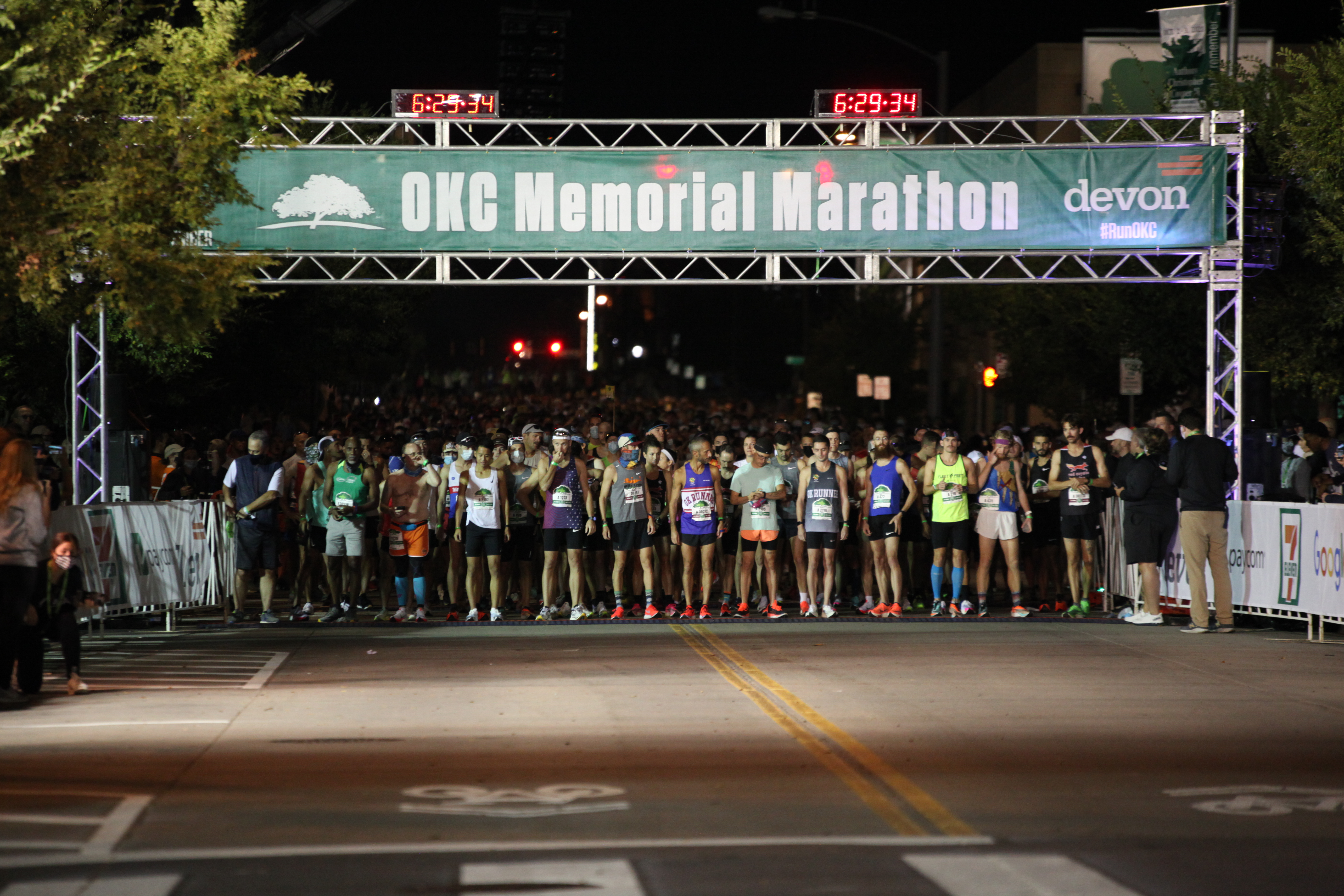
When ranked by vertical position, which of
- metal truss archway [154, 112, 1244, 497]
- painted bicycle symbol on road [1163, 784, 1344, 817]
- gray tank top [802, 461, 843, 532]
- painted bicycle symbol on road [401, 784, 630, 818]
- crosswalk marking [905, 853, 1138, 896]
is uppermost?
metal truss archway [154, 112, 1244, 497]

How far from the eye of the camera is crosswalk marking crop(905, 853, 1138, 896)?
6.16m

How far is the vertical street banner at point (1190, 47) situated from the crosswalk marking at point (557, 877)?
17.2m

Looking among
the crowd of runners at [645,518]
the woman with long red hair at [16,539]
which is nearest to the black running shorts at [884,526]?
the crowd of runners at [645,518]

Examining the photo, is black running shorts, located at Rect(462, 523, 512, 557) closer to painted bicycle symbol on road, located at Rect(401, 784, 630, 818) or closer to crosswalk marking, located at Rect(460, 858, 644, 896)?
painted bicycle symbol on road, located at Rect(401, 784, 630, 818)

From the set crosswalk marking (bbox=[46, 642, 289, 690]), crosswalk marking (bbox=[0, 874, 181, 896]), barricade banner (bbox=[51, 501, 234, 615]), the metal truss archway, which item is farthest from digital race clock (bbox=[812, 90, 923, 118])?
crosswalk marking (bbox=[0, 874, 181, 896])

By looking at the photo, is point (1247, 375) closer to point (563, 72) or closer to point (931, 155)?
point (931, 155)

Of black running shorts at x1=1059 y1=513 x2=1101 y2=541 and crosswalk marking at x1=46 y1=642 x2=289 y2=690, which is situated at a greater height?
black running shorts at x1=1059 y1=513 x2=1101 y2=541

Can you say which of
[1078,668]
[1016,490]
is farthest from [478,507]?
[1078,668]

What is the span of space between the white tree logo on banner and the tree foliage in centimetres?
385

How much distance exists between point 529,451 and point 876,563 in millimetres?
3852

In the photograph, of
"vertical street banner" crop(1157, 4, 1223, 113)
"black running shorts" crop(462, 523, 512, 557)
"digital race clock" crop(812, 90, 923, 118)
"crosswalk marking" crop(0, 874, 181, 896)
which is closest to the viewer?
"crosswalk marking" crop(0, 874, 181, 896)

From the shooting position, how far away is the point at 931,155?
65.0ft

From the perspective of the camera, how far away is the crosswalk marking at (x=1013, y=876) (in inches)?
242

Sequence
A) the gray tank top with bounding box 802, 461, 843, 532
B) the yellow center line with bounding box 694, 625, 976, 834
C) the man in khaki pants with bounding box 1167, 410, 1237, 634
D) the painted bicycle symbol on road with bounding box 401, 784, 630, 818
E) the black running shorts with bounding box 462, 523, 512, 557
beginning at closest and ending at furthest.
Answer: the yellow center line with bounding box 694, 625, 976, 834
the painted bicycle symbol on road with bounding box 401, 784, 630, 818
the man in khaki pants with bounding box 1167, 410, 1237, 634
the black running shorts with bounding box 462, 523, 512, 557
the gray tank top with bounding box 802, 461, 843, 532
